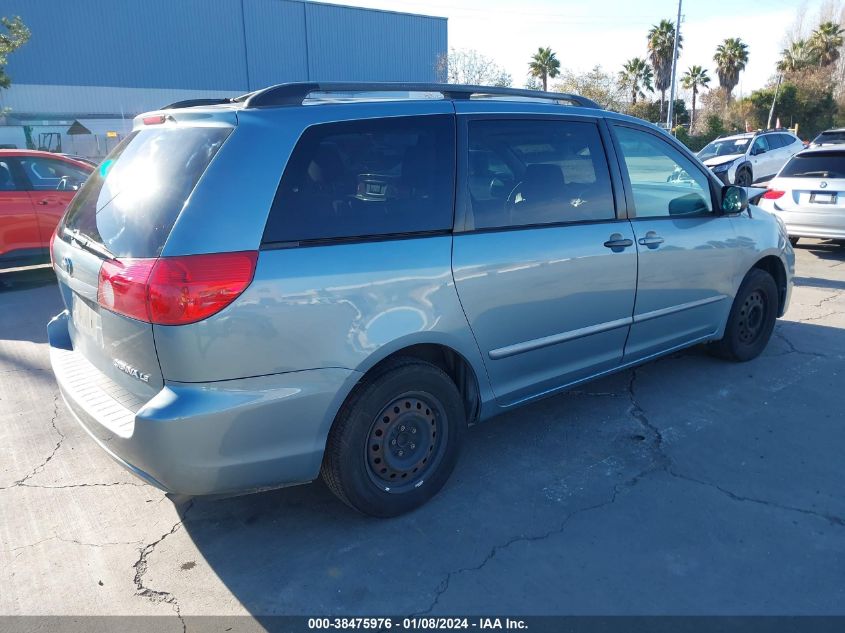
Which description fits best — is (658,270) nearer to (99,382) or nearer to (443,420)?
(443,420)

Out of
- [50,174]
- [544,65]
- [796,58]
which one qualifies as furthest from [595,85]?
[50,174]

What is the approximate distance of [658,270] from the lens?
4.07 m

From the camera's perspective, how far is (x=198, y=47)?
42.8 meters

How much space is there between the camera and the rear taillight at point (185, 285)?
238 cm

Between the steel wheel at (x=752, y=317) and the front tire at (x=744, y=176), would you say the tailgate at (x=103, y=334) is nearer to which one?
the steel wheel at (x=752, y=317)

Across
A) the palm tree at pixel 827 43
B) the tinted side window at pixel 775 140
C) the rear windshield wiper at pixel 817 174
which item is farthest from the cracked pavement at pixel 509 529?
the palm tree at pixel 827 43

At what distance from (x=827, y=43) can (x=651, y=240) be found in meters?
59.2

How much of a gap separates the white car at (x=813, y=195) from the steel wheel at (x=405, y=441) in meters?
8.02

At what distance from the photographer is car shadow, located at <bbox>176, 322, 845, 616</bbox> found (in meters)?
2.65

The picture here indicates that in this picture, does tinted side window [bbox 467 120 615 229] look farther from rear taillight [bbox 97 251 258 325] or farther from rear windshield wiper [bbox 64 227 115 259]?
rear windshield wiper [bbox 64 227 115 259]

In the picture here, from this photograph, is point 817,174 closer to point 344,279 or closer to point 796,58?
point 344,279

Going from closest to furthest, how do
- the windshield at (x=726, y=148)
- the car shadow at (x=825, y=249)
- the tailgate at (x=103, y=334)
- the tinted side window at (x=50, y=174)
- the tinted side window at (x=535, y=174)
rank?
the tailgate at (x=103, y=334), the tinted side window at (x=535, y=174), the tinted side window at (x=50, y=174), the car shadow at (x=825, y=249), the windshield at (x=726, y=148)

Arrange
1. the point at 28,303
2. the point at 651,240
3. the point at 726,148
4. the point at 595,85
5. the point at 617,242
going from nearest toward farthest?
the point at 617,242 < the point at 651,240 < the point at 28,303 < the point at 726,148 < the point at 595,85

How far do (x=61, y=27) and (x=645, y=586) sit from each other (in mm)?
47466
